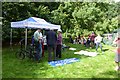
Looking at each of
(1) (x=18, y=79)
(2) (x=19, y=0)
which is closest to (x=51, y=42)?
(1) (x=18, y=79)

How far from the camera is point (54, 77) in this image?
7758mm

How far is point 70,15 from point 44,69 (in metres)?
27.1

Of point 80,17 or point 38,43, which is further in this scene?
point 80,17

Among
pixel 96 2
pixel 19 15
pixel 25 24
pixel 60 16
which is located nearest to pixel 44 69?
pixel 25 24

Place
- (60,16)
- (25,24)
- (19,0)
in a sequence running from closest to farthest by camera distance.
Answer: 1. (25,24)
2. (19,0)
3. (60,16)

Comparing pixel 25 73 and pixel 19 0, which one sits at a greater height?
pixel 19 0

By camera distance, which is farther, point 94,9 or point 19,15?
point 94,9

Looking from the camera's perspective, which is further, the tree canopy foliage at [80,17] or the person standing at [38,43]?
the tree canopy foliage at [80,17]

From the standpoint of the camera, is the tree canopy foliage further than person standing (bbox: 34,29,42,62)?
Yes

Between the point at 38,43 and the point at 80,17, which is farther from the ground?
the point at 38,43

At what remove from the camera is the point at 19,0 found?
20.3 m

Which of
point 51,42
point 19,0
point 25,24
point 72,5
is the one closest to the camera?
point 51,42

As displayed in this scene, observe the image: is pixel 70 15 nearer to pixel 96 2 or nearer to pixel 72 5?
pixel 72 5

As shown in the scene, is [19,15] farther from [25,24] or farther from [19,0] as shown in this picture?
[25,24]
